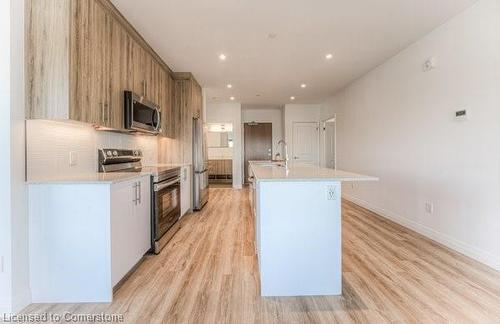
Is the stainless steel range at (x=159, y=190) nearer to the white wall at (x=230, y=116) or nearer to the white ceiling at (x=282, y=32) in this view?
the white ceiling at (x=282, y=32)

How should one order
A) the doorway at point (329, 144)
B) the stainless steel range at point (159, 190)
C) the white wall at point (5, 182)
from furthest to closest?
1. the doorway at point (329, 144)
2. the stainless steel range at point (159, 190)
3. the white wall at point (5, 182)

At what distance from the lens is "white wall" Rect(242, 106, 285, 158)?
927 centimetres

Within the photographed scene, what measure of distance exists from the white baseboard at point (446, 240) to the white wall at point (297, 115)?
4012 millimetres

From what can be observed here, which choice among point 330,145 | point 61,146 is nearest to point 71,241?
point 61,146

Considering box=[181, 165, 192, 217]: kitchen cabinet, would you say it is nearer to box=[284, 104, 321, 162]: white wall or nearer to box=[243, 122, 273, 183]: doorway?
box=[284, 104, 321, 162]: white wall

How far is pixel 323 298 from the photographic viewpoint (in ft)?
6.72

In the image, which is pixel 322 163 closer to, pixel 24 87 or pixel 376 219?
pixel 376 219

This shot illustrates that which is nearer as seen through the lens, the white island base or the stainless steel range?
the white island base

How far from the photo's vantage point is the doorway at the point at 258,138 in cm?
927

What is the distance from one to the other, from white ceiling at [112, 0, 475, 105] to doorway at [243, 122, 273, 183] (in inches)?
162

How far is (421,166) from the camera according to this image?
355 centimetres

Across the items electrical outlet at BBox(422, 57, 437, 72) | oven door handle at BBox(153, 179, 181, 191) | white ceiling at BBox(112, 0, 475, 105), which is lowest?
oven door handle at BBox(153, 179, 181, 191)

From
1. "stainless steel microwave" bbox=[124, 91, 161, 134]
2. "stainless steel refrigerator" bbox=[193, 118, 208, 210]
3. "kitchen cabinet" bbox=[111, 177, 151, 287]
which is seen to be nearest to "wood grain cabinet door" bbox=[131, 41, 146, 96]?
"stainless steel microwave" bbox=[124, 91, 161, 134]

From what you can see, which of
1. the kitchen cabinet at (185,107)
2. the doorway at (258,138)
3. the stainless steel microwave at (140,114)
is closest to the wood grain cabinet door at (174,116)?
the kitchen cabinet at (185,107)
